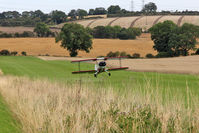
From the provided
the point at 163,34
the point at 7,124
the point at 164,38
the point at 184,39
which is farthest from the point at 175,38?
the point at 7,124

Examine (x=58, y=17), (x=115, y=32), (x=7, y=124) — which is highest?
(x=58, y=17)

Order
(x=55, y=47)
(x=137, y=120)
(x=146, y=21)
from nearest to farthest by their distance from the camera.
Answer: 1. (x=137, y=120)
2. (x=55, y=47)
3. (x=146, y=21)

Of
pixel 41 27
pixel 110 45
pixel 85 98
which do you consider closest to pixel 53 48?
pixel 110 45

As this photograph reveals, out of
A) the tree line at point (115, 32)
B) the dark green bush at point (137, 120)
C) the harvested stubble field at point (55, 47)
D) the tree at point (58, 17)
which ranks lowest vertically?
the harvested stubble field at point (55, 47)

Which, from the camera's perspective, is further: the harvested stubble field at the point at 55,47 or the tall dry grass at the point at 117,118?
the harvested stubble field at the point at 55,47

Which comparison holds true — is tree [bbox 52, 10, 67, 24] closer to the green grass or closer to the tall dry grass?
the green grass

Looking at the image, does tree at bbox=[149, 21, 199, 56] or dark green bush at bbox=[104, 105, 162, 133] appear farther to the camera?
tree at bbox=[149, 21, 199, 56]

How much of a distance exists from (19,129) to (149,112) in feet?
15.1

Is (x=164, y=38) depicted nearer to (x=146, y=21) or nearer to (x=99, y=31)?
(x=99, y=31)

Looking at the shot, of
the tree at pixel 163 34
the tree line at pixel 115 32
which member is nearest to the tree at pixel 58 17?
the tree line at pixel 115 32

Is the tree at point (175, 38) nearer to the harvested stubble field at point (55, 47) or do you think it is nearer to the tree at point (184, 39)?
the tree at point (184, 39)

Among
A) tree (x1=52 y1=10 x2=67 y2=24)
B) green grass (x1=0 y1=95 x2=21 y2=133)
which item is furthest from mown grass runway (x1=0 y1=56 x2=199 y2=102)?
tree (x1=52 y1=10 x2=67 y2=24)

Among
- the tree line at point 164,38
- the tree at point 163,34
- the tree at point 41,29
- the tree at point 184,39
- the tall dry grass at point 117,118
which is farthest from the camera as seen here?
the tree at point 41,29

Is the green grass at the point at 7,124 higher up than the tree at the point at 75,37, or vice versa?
the tree at the point at 75,37
